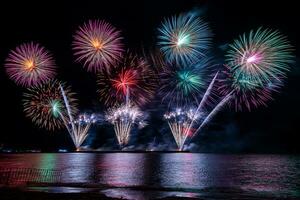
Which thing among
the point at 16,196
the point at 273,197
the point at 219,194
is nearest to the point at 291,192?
the point at 273,197

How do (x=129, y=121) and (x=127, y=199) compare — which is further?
(x=129, y=121)

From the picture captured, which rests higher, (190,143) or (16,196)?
(190,143)

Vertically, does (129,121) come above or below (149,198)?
above

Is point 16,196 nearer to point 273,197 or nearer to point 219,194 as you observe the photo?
point 219,194

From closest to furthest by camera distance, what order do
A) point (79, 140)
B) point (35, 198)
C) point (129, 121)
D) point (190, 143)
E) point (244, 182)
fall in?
point (35, 198), point (244, 182), point (129, 121), point (79, 140), point (190, 143)

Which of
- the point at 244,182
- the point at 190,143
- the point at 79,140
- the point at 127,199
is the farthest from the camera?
the point at 190,143

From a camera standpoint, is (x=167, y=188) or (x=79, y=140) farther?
(x=79, y=140)

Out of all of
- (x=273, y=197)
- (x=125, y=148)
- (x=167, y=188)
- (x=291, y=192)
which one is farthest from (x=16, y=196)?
(x=125, y=148)

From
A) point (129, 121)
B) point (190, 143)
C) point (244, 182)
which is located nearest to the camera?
point (244, 182)

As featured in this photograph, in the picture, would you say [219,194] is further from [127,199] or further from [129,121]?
[129,121]

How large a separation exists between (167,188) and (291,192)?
13973 mm

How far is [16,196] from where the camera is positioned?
102 ft

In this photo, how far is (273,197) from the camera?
134ft

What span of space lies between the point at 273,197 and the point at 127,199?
15489mm
